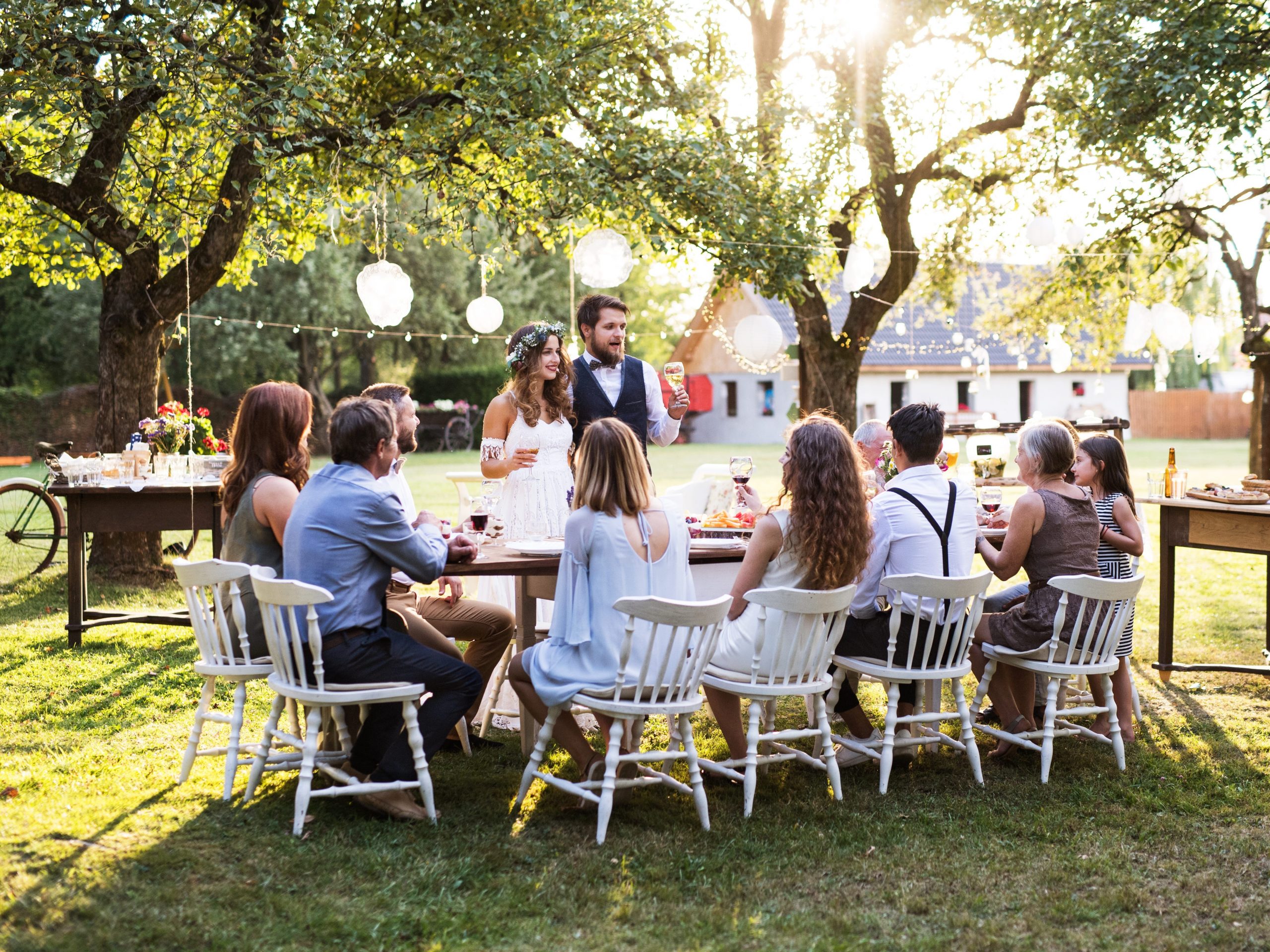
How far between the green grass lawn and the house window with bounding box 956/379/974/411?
26102 mm

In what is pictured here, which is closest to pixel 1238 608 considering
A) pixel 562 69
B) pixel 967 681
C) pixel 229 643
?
pixel 967 681

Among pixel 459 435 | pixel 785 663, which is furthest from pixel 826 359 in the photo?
pixel 459 435

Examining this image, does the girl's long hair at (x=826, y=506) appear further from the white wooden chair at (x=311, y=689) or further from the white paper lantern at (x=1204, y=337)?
the white paper lantern at (x=1204, y=337)

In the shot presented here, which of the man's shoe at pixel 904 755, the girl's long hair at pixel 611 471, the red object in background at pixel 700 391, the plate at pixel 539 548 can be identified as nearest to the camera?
the girl's long hair at pixel 611 471

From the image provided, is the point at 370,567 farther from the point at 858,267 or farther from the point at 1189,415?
the point at 1189,415

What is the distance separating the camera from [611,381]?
495 centimetres

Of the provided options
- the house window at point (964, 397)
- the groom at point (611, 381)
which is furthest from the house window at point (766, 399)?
the groom at point (611, 381)

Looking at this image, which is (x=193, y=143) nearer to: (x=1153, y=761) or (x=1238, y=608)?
(x=1153, y=761)

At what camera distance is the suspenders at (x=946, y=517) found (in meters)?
3.94

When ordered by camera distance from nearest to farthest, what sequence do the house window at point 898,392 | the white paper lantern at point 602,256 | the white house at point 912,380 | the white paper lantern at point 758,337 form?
the white paper lantern at point 602,256 < the white paper lantern at point 758,337 < the white house at point 912,380 < the house window at point 898,392

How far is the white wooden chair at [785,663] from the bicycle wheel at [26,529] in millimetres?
6378

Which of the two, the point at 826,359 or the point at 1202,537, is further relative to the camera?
the point at 826,359

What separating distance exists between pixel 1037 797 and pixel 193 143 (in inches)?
211

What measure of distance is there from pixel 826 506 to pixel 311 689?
5.37 feet
